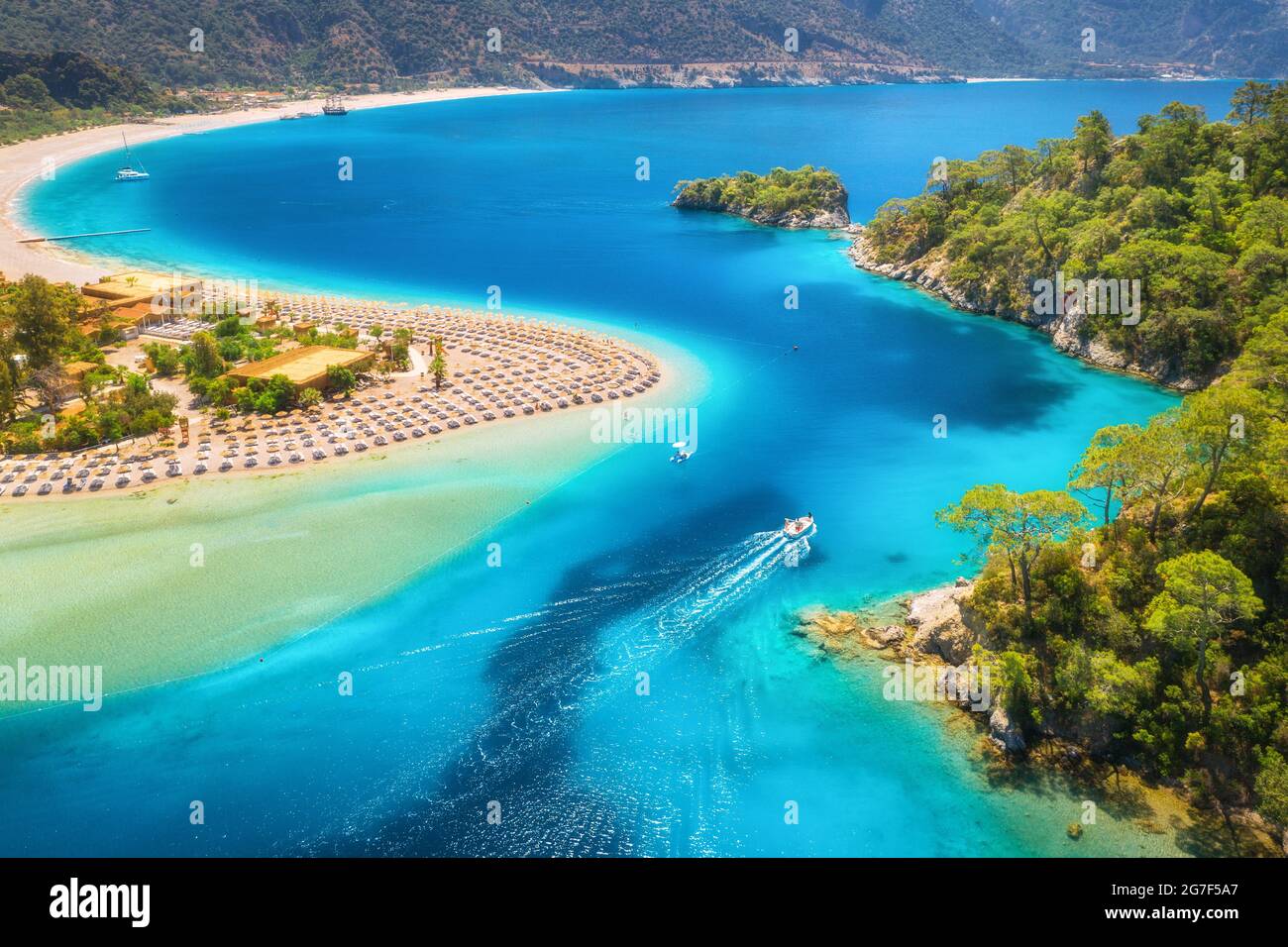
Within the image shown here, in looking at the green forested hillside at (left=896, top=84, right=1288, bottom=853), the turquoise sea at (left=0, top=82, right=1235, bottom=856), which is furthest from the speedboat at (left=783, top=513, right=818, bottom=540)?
the green forested hillside at (left=896, top=84, right=1288, bottom=853)

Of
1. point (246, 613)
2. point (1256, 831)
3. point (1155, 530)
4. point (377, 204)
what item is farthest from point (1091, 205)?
point (377, 204)

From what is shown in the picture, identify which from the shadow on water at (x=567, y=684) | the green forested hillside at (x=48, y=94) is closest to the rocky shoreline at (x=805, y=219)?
the shadow on water at (x=567, y=684)

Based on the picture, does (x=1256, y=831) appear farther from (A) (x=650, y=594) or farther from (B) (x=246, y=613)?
(B) (x=246, y=613)

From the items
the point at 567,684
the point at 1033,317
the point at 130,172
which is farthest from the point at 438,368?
the point at 130,172

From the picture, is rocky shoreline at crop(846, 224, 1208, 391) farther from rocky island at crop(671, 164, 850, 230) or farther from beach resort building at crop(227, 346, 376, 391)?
beach resort building at crop(227, 346, 376, 391)

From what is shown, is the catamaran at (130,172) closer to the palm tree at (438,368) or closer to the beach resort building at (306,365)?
the beach resort building at (306,365)
